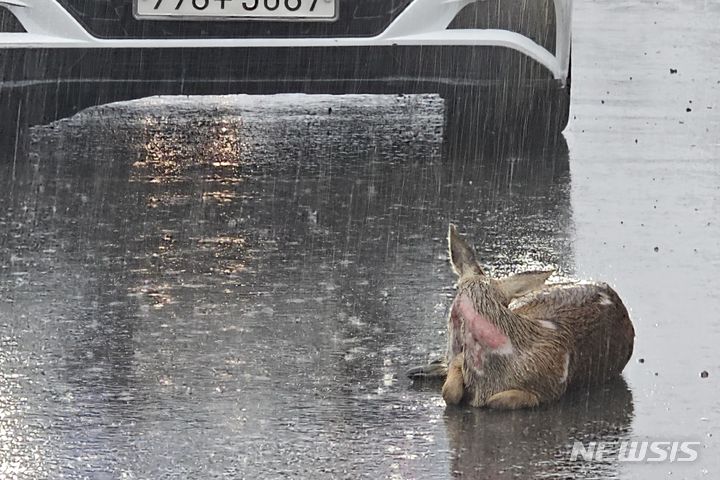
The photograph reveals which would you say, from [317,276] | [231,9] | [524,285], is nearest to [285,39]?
[231,9]

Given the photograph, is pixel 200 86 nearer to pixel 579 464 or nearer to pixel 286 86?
pixel 286 86

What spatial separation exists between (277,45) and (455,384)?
3.35 meters

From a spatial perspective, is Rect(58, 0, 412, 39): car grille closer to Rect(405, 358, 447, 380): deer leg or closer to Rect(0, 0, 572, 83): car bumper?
Rect(0, 0, 572, 83): car bumper

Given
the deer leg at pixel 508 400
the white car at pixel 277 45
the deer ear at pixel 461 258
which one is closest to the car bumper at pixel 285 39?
the white car at pixel 277 45

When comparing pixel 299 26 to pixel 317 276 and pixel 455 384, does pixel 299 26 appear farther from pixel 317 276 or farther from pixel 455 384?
pixel 455 384

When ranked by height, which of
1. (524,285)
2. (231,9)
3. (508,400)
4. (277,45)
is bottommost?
(508,400)

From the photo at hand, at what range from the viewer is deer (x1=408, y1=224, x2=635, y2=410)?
4668 millimetres

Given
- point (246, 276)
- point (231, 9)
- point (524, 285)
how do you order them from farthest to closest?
point (231, 9) < point (246, 276) < point (524, 285)

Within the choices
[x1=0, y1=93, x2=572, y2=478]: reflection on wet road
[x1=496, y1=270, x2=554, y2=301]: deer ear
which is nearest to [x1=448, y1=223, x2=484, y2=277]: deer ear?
[x1=496, y1=270, x2=554, y2=301]: deer ear

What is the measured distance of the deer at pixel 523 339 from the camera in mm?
4668

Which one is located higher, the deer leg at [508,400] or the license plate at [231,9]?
the license plate at [231,9]

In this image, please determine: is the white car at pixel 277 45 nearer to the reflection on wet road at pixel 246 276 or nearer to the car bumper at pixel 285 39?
the car bumper at pixel 285 39

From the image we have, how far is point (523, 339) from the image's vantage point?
4691 millimetres

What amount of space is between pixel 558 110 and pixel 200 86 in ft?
5.51
